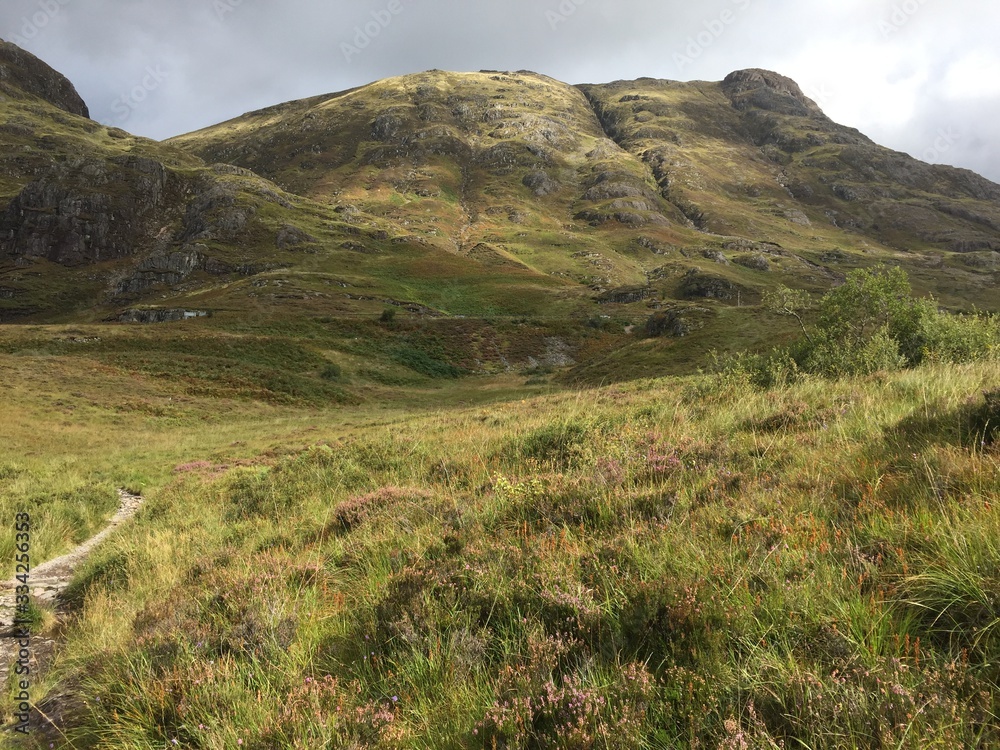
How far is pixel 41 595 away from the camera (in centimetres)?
729

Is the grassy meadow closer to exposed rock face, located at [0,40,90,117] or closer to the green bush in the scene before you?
the green bush

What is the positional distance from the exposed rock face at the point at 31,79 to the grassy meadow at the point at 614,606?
852 ft

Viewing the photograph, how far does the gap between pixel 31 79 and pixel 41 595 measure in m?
273

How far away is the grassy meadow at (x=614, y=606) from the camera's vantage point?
212 centimetres

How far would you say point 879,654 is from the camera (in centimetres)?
221

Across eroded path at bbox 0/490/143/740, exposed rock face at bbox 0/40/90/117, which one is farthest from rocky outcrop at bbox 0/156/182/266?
eroded path at bbox 0/490/143/740

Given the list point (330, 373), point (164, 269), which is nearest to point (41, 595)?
point (330, 373)

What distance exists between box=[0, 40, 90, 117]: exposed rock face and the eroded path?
253 meters

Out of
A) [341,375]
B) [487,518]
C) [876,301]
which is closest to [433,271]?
[341,375]

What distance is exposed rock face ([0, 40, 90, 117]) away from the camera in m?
177

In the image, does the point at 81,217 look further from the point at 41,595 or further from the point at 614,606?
the point at 614,606

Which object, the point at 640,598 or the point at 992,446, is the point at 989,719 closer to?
the point at 640,598

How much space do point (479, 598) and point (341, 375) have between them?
162ft

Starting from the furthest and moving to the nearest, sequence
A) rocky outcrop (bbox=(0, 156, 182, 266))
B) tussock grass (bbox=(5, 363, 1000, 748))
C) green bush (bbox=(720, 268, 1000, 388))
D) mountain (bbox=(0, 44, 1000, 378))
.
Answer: rocky outcrop (bbox=(0, 156, 182, 266)) < mountain (bbox=(0, 44, 1000, 378)) < green bush (bbox=(720, 268, 1000, 388)) < tussock grass (bbox=(5, 363, 1000, 748))
